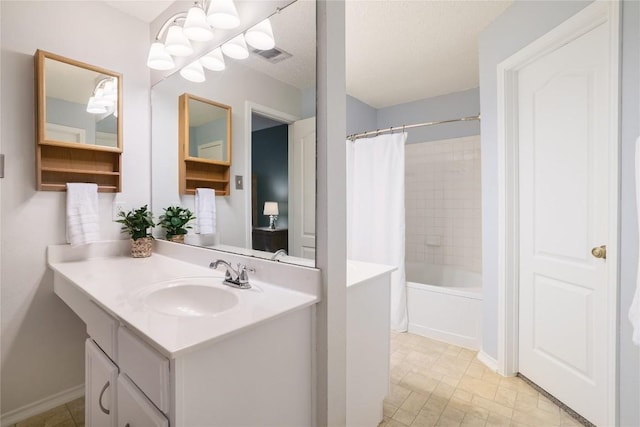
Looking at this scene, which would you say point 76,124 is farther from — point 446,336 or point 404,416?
point 446,336

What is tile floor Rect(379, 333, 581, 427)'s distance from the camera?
1.64m

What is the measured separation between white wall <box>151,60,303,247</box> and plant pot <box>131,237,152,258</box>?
0.46 ft

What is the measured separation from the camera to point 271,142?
1.50m

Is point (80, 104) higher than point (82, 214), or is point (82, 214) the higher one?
point (80, 104)

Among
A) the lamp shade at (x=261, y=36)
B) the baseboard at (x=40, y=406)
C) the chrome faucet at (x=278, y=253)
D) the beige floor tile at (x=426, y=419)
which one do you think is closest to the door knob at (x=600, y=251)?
the beige floor tile at (x=426, y=419)

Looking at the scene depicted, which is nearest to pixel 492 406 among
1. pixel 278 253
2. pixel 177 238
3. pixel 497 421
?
pixel 497 421

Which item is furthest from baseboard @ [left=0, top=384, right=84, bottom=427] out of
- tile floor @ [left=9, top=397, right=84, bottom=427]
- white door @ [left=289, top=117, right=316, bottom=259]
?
white door @ [left=289, top=117, right=316, bottom=259]

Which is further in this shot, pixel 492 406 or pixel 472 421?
pixel 492 406

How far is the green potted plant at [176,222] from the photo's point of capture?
194 centimetres

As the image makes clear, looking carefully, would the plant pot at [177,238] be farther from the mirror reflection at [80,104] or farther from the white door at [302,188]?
the white door at [302,188]

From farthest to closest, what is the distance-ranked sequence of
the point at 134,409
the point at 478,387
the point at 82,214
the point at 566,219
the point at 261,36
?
the point at 478,387 < the point at 82,214 < the point at 566,219 < the point at 261,36 < the point at 134,409

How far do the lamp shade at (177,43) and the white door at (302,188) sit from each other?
99cm

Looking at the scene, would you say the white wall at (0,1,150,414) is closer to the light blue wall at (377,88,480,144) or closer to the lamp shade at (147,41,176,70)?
the lamp shade at (147,41,176,70)

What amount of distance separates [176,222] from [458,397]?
2.01m
